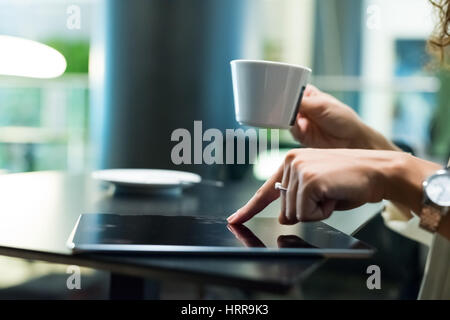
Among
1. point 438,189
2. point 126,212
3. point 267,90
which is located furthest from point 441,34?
point 126,212

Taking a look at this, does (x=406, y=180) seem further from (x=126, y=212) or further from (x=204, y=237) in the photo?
(x=126, y=212)

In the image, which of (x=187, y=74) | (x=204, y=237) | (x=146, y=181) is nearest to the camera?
(x=204, y=237)

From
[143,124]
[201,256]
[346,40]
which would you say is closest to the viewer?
[201,256]

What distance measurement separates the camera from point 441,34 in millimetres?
1261

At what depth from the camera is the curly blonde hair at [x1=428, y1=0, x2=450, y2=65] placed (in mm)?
1216

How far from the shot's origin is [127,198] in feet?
3.27

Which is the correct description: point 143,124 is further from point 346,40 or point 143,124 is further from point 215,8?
point 346,40

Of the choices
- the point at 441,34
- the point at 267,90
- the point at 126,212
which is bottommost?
the point at 126,212

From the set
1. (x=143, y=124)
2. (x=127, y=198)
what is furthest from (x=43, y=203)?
(x=143, y=124)

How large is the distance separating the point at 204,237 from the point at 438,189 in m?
0.28

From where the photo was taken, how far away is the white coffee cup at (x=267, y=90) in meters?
0.84

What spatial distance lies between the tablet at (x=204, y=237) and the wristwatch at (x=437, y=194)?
106mm

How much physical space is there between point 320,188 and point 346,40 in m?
3.16
